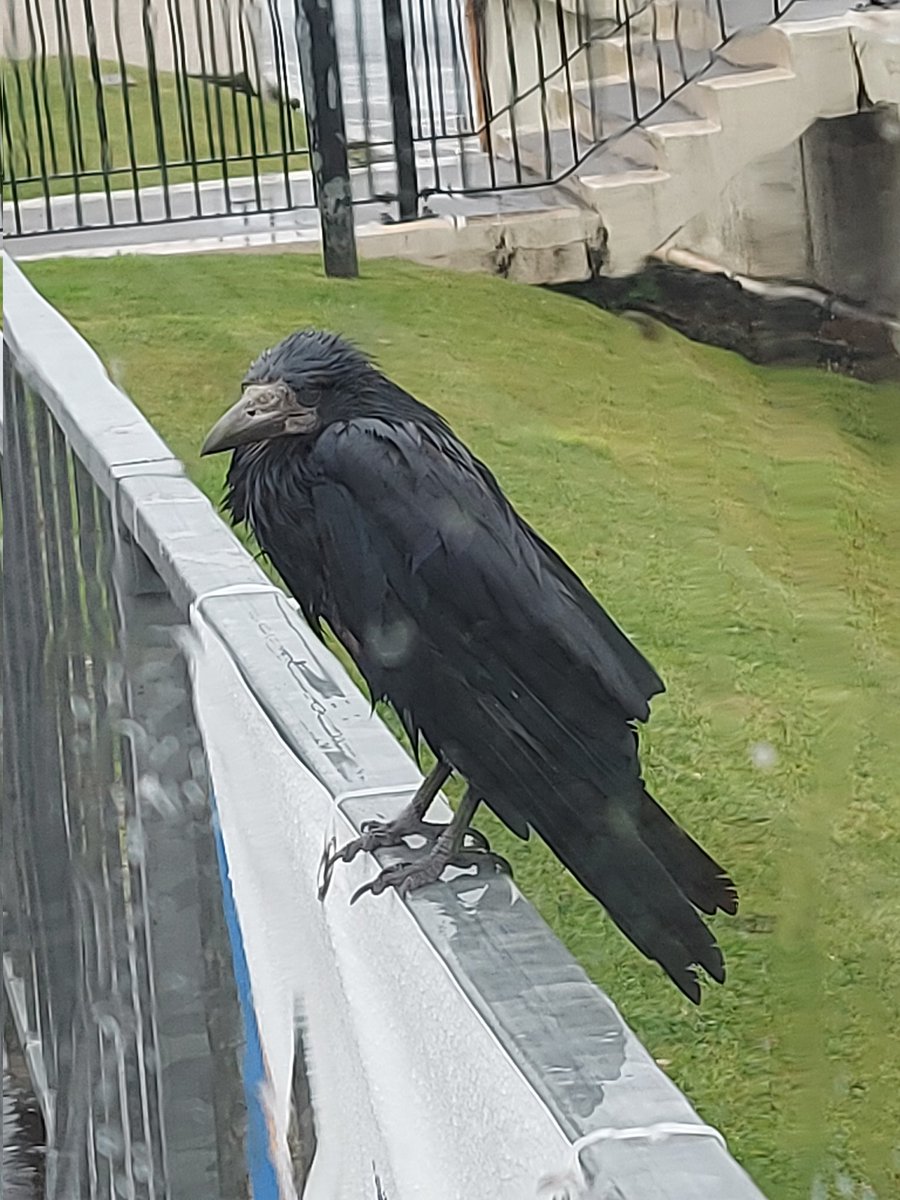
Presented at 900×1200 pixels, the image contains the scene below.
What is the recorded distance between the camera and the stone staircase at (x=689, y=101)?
33cm

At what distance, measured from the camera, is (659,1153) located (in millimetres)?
347

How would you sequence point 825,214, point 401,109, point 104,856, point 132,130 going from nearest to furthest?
point 825,214 < point 401,109 < point 132,130 < point 104,856

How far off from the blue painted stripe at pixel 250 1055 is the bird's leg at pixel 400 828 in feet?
0.38

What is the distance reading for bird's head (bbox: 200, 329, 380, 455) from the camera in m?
0.54

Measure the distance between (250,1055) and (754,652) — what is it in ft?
1.30

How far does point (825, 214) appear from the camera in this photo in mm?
342

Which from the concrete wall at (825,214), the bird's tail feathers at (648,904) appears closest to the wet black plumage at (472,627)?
the bird's tail feathers at (648,904)

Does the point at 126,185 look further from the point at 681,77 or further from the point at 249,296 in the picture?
the point at 681,77

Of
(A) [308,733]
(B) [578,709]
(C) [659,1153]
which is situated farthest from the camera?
(A) [308,733]

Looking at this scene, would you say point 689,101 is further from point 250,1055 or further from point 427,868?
point 250,1055

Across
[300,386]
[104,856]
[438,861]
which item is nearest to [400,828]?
[438,861]

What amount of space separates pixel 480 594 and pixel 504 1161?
0.16m

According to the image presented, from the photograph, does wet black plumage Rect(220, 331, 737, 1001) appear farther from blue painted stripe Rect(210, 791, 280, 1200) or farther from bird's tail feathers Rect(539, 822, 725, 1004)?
blue painted stripe Rect(210, 791, 280, 1200)

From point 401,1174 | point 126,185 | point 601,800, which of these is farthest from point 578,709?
point 126,185
